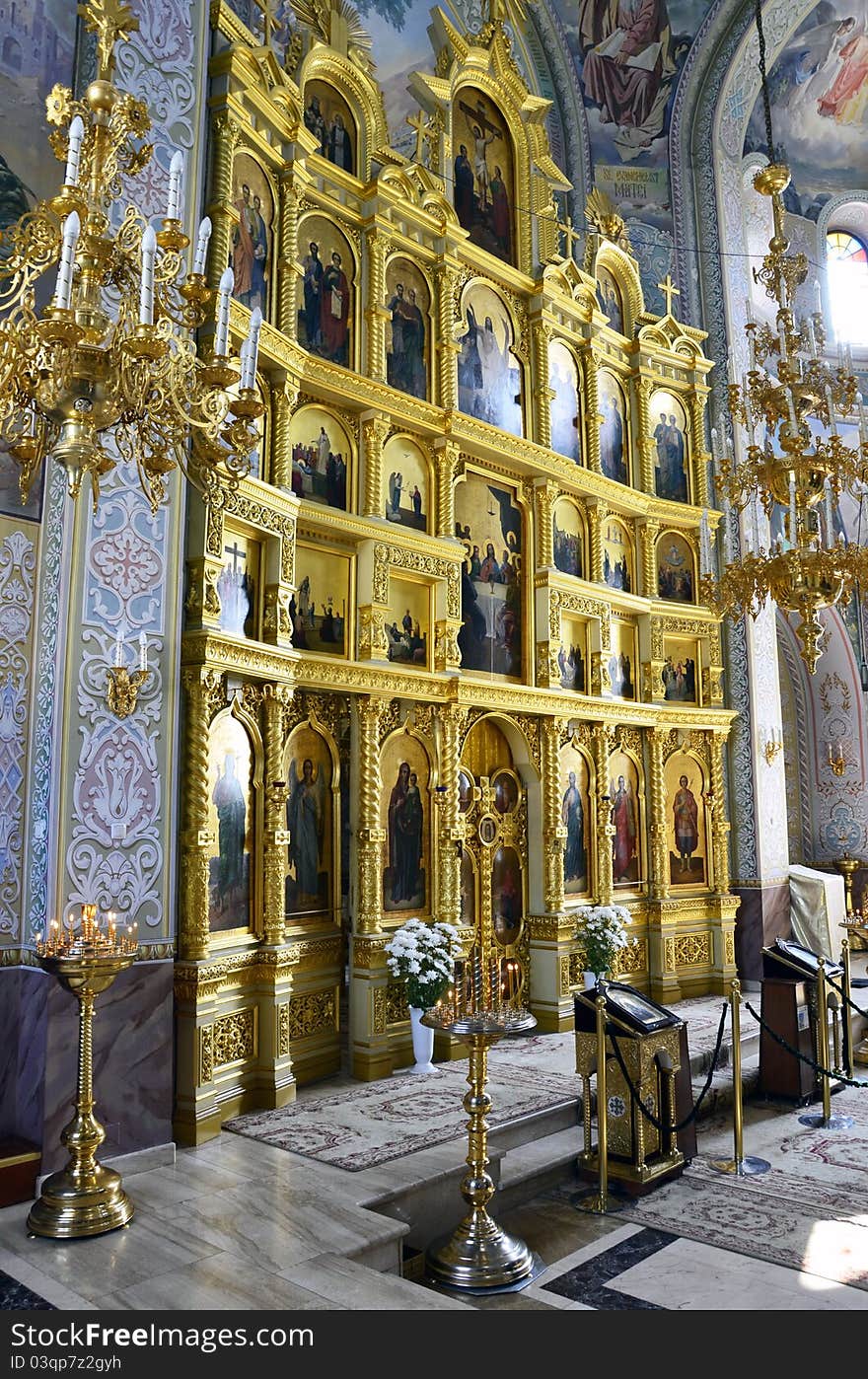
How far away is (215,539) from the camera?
7684 mm

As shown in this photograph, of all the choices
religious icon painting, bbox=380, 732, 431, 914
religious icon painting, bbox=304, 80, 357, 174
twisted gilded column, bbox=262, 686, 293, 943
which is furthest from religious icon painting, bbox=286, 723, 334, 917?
religious icon painting, bbox=304, 80, 357, 174

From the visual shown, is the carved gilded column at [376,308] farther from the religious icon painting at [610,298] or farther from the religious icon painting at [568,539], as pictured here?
the religious icon painting at [610,298]

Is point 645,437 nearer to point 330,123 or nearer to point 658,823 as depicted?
point 658,823

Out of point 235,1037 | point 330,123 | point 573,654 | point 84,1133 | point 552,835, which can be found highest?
point 330,123

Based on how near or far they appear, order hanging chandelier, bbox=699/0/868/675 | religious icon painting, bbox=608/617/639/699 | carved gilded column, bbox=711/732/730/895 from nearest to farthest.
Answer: hanging chandelier, bbox=699/0/868/675
religious icon painting, bbox=608/617/639/699
carved gilded column, bbox=711/732/730/895

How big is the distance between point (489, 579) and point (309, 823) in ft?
12.3

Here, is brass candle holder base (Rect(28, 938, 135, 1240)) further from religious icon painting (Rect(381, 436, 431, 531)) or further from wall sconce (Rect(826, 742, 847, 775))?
wall sconce (Rect(826, 742, 847, 775))

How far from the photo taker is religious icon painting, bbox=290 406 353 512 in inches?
369

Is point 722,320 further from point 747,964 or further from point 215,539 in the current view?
point 215,539

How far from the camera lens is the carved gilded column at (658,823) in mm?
13078

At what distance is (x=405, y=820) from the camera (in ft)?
32.9

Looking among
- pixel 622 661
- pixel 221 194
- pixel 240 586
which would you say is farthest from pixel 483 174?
pixel 240 586

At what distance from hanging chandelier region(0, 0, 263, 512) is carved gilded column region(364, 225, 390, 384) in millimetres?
4797

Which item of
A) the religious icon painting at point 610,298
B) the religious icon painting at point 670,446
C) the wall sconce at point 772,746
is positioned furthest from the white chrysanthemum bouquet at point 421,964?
the religious icon painting at point 610,298
